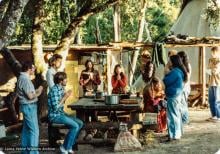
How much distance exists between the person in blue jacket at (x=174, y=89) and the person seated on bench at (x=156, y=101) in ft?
2.33

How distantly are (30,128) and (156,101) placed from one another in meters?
3.03

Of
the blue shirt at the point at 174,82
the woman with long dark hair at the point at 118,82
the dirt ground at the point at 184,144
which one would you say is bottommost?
the dirt ground at the point at 184,144

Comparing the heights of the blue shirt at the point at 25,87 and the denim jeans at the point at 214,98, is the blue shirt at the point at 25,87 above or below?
above

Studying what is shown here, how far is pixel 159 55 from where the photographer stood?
41.4 ft

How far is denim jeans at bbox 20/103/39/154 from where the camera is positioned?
21.8 ft

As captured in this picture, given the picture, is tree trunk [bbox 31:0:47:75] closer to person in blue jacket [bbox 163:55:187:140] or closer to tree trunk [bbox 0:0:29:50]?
person in blue jacket [bbox 163:55:187:140]

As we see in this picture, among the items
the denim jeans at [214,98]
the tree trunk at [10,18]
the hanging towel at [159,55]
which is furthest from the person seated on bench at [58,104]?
the hanging towel at [159,55]

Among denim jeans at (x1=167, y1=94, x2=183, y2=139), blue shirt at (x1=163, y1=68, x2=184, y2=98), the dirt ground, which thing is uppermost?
blue shirt at (x1=163, y1=68, x2=184, y2=98)

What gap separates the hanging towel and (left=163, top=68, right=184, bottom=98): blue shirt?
4024 millimetres

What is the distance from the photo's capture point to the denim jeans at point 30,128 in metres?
6.64

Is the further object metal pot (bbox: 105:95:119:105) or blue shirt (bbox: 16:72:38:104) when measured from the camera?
metal pot (bbox: 105:95:119:105)

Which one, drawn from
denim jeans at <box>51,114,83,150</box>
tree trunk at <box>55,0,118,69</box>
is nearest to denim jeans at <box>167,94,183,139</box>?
denim jeans at <box>51,114,83,150</box>

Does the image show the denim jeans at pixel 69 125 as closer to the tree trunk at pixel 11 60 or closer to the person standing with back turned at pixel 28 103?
the person standing with back turned at pixel 28 103

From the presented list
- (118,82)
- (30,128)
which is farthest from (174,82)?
(30,128)
